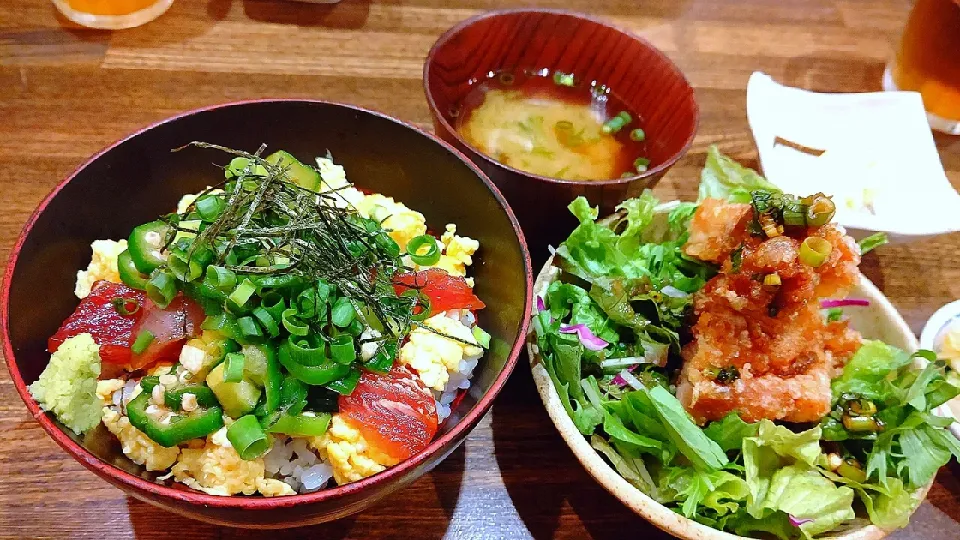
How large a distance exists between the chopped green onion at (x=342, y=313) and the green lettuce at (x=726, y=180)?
1.10 metres

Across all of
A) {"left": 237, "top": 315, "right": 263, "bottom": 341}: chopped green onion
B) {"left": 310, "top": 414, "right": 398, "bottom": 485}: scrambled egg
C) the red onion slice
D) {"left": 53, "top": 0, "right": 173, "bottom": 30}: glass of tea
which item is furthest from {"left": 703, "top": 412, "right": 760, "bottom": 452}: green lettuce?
{"left": 53, "top": 0, "right": 173, "bottom": 30}: glass of tea

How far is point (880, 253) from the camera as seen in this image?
2.08m

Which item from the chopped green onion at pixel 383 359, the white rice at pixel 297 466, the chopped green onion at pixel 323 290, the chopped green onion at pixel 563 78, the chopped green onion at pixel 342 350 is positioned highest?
the chopped green onion at pixel 323 290

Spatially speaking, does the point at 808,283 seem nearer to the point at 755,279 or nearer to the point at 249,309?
the point at 755,279

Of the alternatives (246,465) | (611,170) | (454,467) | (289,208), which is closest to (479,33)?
(611,170)

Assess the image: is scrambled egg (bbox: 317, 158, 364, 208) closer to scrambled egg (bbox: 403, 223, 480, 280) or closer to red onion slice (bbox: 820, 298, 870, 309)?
scrambled egg (bbox: 403, 223, 480, 280)

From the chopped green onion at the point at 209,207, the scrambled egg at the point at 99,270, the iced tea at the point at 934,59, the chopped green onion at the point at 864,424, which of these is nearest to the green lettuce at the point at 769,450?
the chopped green onion at the point at 864,424

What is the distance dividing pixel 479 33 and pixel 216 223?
109 centimetres

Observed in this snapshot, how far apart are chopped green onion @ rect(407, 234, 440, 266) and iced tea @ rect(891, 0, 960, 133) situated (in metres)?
2.00

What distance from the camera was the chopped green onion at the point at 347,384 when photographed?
116 centimetres

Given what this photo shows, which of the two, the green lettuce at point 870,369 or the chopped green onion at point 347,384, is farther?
the green lettuce at point 870,369

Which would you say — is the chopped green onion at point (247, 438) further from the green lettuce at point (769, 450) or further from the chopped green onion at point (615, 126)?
the chopped green onion at point (615, 126)

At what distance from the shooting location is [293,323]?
114 cm

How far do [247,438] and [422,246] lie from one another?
541 millimetres
